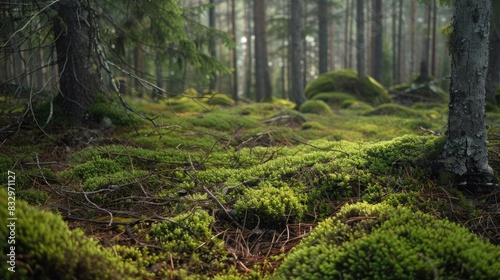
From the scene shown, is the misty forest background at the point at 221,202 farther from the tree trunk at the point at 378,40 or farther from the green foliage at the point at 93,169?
the tree trunk at the point at 378,40

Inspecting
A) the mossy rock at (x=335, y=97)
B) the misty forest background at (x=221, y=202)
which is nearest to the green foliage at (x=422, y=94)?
the mossy rock at (x=335, y=97)

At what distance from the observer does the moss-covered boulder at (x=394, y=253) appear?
80.4 inches

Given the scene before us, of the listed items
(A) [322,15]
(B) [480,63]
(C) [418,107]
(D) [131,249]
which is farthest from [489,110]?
(D) [131,249]

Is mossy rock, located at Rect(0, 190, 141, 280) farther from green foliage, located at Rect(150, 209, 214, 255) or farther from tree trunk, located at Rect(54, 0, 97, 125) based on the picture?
tree trunk, located at Rect(54, 0, 97, 125)

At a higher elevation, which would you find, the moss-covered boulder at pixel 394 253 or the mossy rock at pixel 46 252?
the mossy rock at pixel 46 252

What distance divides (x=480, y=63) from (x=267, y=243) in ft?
8.65

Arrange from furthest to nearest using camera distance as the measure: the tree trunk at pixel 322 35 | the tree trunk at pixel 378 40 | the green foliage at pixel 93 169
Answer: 1. the tree trunk at pixel 322 35
2. the tree trunk at pixel 378 40
3. the green foliage at pixel 93 169

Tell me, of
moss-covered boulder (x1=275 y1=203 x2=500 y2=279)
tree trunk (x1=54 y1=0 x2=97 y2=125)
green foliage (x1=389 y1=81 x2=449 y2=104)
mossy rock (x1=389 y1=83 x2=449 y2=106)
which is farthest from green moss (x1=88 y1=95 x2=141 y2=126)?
green foliage (x1=389 y1=81 x2=449 y2=104)

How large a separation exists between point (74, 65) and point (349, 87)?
45.5 feet

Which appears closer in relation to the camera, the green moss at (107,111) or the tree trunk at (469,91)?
the tree trunk at (469,91)

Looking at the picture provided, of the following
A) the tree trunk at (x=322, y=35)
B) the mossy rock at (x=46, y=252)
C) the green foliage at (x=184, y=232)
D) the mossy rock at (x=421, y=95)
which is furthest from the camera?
the tree trunk at (x=322, y=35)

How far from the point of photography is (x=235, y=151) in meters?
5.36

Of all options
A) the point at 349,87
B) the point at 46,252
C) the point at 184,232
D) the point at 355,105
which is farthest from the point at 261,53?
Answer: the point at 46,252

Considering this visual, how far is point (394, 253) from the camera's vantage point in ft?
7.06
